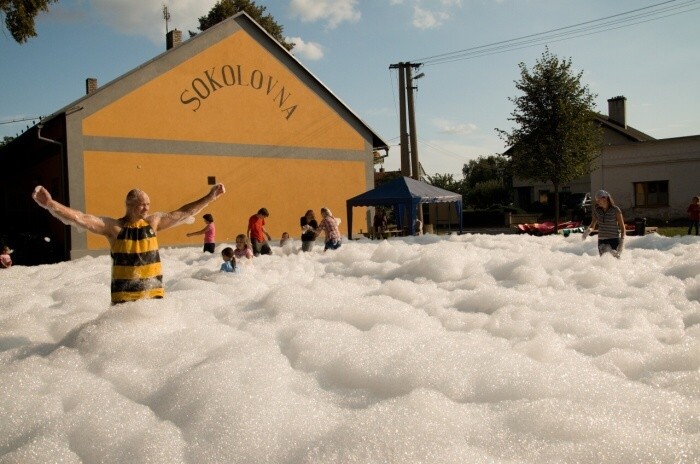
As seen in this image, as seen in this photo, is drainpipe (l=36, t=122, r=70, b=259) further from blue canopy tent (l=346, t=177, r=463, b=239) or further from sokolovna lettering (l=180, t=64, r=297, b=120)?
blue canopy tent (l=346, t=177, r=463, b=239)

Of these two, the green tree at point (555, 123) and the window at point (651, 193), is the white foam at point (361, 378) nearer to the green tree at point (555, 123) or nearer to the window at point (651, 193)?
the green tree at point (555, 123)

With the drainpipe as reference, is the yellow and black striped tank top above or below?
below

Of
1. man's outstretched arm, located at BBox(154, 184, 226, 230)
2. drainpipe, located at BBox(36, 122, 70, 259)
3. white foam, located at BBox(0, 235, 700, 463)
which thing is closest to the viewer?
white foam, located at BBox(0, 235, 700, 463)

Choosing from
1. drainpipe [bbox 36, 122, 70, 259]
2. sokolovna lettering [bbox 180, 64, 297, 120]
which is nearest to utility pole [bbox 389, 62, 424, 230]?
sokolovna lettering [bbox 180, 64, 297, 120]

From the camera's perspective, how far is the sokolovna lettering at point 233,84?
17.4 metres

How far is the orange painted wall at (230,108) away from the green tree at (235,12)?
1142 cm

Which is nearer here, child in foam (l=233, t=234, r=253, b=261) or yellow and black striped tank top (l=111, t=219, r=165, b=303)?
yellow and black striped tank top (l=111, t=219, r=165, b=303)

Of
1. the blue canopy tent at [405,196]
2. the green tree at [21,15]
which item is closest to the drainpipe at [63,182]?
the green tree at [21,15]

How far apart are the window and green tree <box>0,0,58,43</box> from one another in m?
25.4

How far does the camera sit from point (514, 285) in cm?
688

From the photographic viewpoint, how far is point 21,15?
1393cm

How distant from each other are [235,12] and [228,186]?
16134 mm

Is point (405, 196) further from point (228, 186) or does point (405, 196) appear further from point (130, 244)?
point (130, 244)

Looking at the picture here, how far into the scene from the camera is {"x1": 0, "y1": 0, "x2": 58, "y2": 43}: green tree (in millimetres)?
13938
